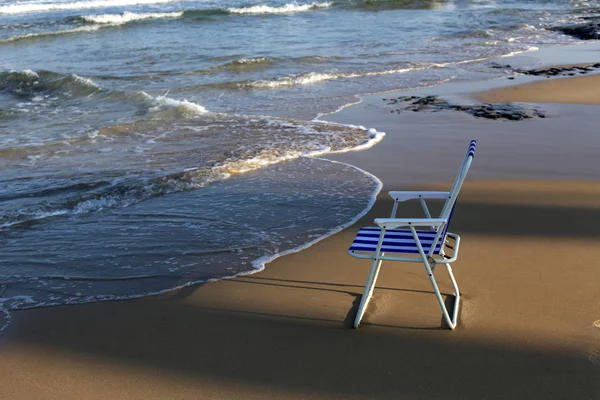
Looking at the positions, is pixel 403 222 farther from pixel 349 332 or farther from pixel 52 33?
pixel 52 33

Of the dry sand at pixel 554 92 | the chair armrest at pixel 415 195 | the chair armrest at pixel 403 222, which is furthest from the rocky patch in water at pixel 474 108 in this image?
the chair armrest at pixel 403 222

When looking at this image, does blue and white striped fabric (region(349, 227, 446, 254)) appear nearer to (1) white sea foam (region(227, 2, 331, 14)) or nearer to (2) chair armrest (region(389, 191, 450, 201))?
(2) chair armrest (region(389, 191, 450, 201))

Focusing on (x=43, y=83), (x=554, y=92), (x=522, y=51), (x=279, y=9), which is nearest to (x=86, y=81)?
(x=43, y=83)

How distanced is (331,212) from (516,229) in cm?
160

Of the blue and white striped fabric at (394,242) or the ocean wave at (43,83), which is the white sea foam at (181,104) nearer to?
the ocean wave at (43,83)

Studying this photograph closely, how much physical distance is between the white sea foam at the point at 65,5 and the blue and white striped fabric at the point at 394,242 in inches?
1264

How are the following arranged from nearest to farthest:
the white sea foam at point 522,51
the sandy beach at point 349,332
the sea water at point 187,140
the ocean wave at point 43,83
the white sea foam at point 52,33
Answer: the sandy beach at point 349,332 → the sea water at point 187,140 → the ocean wave at point 43,83 → the white sea foam at point 522,51 → the white sea foam at point 52,33

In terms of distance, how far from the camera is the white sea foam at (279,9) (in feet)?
96.1

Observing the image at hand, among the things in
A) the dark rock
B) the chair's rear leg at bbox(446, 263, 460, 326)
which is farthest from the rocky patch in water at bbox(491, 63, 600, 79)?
the chair's rear leg at bbox(446, 263, 460, 326)

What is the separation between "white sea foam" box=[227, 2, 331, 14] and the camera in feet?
96.1

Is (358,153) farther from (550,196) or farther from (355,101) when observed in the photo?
(355,101)

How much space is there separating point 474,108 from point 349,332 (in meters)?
6.84

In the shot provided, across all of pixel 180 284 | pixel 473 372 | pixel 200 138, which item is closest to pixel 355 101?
pixel 200 138

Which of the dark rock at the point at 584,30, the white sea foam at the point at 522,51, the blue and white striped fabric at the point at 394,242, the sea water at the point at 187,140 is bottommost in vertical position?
the sea water at the point at 187,140
